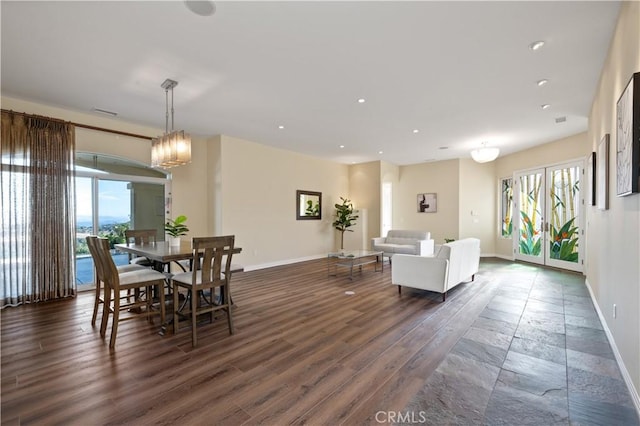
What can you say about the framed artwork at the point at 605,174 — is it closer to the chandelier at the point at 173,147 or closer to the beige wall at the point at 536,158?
the beige wall at the point at 536,158

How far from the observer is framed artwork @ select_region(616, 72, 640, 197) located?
1885 mm

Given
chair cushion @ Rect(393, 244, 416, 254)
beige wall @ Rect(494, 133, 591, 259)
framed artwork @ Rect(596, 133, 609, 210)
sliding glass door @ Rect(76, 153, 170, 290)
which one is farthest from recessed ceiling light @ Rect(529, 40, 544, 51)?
sliding glass door @ Rect(76, 153, 170, 290)

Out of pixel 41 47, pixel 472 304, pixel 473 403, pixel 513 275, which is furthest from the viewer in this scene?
pixel 513 275

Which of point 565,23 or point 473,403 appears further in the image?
point 565,23

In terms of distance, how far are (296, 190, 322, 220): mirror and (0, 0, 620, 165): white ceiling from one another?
2.80m

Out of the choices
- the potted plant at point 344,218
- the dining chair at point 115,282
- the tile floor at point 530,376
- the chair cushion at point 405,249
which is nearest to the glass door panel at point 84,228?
the dining chair at point 115,282

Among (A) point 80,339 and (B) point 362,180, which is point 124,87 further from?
(B) point 362,180

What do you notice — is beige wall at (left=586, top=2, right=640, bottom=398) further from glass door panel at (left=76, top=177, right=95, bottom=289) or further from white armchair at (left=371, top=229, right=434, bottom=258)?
glass door panel at (left=76, top=177, right=95, bottom=289)

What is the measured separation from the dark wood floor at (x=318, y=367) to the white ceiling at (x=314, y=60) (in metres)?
2.94

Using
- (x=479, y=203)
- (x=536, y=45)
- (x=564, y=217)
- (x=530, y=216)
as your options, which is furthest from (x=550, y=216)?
(x=536, y=45)

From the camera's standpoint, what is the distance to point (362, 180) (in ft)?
29.5

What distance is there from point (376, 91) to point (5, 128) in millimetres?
5117

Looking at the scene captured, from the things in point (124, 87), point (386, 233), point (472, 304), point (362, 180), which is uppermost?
point (124, 87)

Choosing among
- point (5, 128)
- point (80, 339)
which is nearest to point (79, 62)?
point (5, 128)
